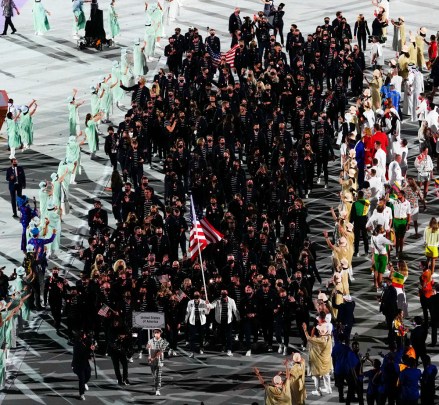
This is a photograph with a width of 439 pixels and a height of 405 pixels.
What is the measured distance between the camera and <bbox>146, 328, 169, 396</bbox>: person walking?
37031 mm

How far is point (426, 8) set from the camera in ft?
230

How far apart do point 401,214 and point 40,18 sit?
26816 mm

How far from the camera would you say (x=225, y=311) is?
38.6 metres

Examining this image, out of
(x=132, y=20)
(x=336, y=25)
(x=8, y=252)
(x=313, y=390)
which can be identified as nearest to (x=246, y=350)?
(x=313, y=390)

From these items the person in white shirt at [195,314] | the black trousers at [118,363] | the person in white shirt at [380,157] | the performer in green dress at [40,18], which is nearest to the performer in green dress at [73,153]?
the person in white shirt at [380,157]

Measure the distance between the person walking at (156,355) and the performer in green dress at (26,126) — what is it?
1637 cm

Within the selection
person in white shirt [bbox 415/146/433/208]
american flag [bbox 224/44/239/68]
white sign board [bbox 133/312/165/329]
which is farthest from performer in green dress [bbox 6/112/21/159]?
white sign board [bbox 133/312/165/329]

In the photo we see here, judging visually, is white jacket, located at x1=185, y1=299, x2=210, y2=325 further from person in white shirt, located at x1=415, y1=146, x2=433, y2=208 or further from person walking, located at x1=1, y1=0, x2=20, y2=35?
person walking, located at x1=1, y1=0, x2=20, y2=35

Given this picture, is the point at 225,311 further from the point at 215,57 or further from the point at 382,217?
the point at 215,57

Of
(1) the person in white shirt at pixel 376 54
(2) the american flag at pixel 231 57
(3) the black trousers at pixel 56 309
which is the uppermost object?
(2) the american flag at pixel 231 57

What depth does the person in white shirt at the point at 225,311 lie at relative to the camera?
3856cm

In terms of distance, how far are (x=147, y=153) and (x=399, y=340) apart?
14.0 m

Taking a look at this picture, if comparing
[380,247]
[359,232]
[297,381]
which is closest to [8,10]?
[359,232]

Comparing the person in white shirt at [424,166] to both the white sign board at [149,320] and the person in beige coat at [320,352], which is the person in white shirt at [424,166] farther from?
the white sign board at [149,320]
